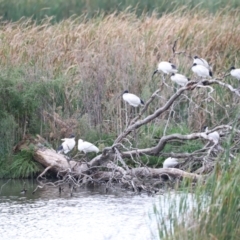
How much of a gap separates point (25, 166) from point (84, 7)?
8.51 meters

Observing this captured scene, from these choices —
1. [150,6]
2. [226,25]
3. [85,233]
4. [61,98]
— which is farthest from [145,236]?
[150,6]

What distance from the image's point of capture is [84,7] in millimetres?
20141

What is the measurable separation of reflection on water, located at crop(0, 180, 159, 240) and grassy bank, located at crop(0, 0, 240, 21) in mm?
7939

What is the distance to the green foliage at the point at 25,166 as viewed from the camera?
40.0ft

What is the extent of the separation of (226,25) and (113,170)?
4.82m

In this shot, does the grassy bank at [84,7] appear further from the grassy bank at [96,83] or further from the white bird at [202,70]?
the white bird at [202,70]

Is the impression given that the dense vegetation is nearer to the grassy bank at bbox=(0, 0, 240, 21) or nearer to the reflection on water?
the reflection on water

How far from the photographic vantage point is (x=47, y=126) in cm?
1290

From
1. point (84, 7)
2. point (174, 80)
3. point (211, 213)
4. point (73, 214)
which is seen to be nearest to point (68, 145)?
point (174, 80)

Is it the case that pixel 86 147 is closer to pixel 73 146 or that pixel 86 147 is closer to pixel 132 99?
pixel 73 146

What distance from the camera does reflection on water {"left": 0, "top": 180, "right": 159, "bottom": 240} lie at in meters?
9.02

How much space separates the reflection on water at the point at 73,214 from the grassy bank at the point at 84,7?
794 centimetres

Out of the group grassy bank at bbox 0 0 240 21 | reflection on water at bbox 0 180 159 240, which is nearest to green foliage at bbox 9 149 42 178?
reflection on water at bbox 0 180 159 240

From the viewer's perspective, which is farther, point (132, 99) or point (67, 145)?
point (132, 99)
